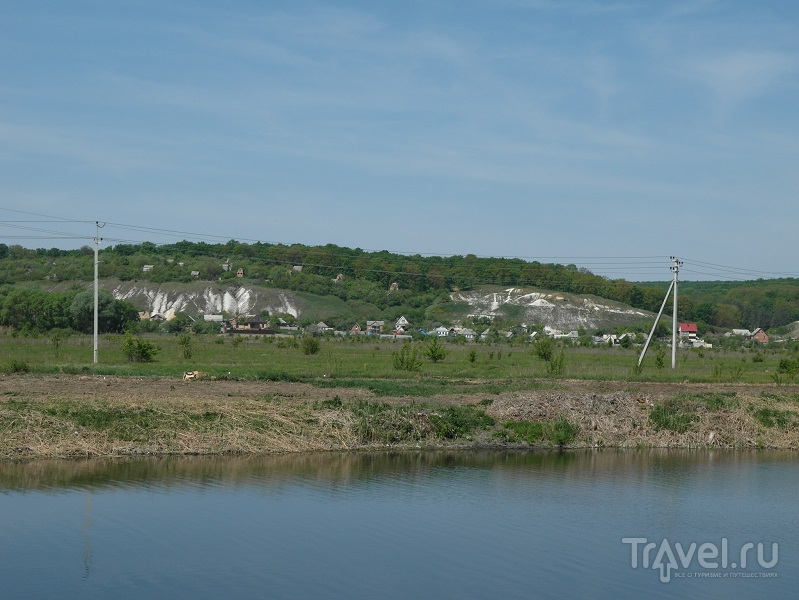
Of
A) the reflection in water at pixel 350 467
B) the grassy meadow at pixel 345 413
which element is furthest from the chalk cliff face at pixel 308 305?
the reflection in water at pixel 350 467

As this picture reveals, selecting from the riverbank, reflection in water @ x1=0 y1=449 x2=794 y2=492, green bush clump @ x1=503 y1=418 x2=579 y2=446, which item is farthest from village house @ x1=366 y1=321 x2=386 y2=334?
reflection in water @ x1=0 y1=449 x2=794 y2=492

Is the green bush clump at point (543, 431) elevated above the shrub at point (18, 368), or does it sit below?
below

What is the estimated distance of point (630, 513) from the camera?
67.8 feet

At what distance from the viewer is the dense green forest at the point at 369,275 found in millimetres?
159000

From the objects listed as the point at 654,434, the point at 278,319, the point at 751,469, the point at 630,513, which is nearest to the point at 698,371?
the point at 654,434

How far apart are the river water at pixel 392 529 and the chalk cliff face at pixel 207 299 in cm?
12128

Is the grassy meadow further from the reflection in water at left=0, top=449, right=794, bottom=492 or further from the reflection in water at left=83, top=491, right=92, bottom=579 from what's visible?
the reflection in water at left=83, top=491, right=92, bottom=579

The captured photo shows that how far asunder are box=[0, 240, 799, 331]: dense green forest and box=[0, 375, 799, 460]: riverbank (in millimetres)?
120532

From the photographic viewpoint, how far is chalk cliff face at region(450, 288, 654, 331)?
155125 mm

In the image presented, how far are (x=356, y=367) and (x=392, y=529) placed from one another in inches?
1276

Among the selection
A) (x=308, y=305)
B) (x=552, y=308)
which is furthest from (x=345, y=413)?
(x=552, y=308)

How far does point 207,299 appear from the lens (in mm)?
150500

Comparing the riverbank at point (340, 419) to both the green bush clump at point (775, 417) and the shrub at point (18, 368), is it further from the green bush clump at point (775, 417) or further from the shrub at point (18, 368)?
the shrub at point (18, 368)

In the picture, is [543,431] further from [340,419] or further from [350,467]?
[350,467]
